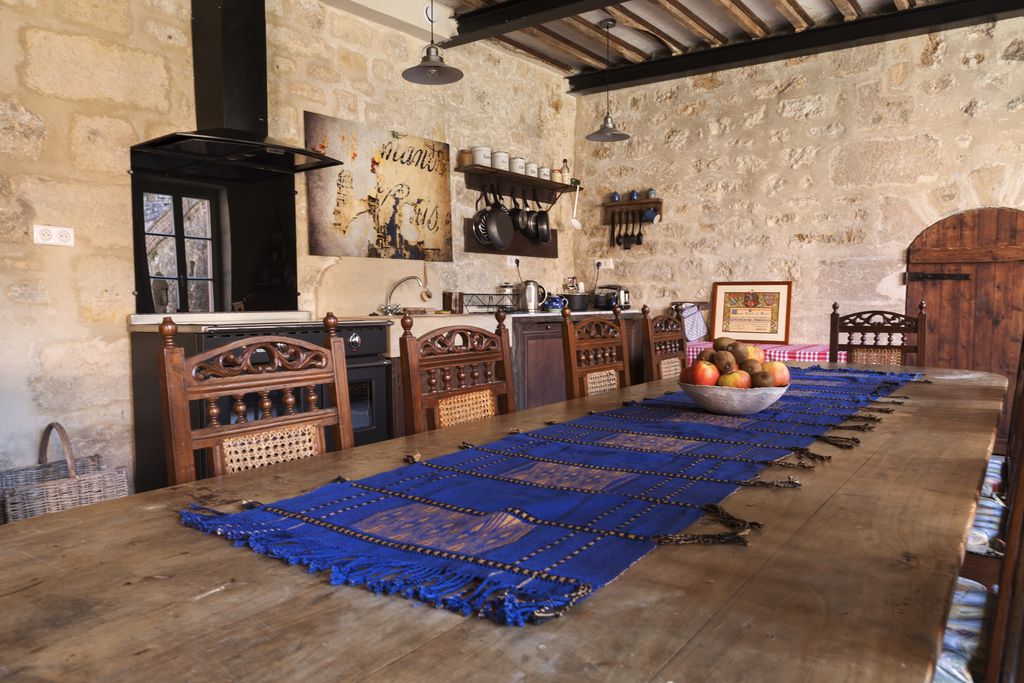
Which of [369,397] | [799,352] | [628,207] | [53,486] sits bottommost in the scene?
[53,486]

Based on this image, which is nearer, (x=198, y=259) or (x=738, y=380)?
(x=738, y=380)

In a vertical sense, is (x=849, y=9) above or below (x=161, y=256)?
above

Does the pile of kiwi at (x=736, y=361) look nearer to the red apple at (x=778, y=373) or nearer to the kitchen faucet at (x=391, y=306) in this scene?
the red apple at (x=778, y=373)

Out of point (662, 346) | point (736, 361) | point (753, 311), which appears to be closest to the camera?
point (736, 361)

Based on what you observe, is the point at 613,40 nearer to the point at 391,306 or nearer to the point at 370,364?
the point at 391,306

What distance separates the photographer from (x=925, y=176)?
14.7 feet

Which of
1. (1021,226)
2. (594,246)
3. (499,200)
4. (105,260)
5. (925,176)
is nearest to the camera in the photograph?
(105,260)

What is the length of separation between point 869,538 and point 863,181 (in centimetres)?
451

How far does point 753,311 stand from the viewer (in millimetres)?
5152

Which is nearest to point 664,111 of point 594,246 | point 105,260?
point 594,246

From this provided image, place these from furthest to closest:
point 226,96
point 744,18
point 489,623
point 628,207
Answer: point 628,207 < point 744,18 < point 226,96 < point 489,623

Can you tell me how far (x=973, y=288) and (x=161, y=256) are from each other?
484 cm

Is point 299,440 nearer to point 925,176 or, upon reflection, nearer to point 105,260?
point 105,260

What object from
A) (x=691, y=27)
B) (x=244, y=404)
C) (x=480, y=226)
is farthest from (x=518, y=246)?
(x=244, y=404)
